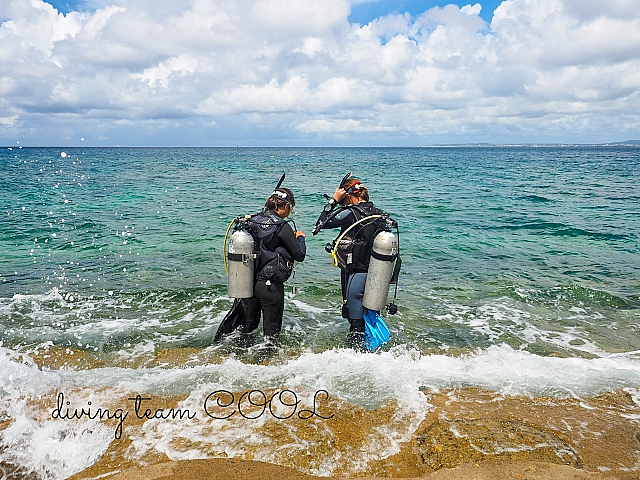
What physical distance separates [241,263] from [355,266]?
5.26ft

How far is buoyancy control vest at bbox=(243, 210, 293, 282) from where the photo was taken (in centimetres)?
564

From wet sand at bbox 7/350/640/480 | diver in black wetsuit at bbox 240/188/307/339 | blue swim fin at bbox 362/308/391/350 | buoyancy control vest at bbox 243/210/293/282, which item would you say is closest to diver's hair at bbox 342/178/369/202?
diver in black wetsuit at bbox 240/188/307/339

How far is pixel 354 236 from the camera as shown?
601 cm

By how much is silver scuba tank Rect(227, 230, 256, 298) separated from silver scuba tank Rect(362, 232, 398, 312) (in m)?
1.55

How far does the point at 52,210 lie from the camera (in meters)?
20.5

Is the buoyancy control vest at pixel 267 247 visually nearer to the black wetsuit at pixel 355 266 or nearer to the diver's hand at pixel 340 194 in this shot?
the black wetsuit at pixel 355 266

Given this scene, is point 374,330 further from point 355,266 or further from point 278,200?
point 278,200

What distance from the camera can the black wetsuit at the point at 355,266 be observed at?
235 inches

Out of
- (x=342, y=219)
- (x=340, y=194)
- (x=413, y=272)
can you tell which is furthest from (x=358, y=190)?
(x=413, y=272)

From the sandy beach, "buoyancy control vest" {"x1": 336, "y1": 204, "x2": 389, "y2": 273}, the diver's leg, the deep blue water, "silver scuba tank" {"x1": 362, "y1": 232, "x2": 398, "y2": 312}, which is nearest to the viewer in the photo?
the sandy beach

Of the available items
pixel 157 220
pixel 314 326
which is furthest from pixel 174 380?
pixel 157 220

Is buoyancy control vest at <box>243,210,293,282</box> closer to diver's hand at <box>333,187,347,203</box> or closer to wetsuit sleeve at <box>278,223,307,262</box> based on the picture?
wetsuit sleeve at <box>278,223,307,262</box>

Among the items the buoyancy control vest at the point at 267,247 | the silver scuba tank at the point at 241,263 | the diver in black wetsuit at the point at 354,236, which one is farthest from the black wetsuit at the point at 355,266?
the silver scuba tank at the point at 241,263

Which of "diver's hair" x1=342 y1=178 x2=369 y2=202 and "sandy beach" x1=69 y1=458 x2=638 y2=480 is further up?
"diver's hair" x1=342 y1=178 x2=369 y2=202
